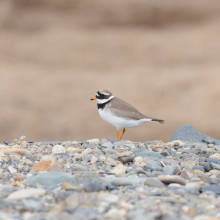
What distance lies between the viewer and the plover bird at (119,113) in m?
6.69

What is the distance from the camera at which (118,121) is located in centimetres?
667

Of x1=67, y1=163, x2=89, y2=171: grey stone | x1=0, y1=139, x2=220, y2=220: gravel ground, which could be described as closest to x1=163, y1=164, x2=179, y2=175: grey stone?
x1=0, y1=139, x2=220, y2=220: gravel ground

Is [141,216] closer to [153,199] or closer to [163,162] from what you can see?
[153,199]

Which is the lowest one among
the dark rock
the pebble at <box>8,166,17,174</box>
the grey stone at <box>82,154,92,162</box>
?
the pebble at <box>8,166,17,174</box>

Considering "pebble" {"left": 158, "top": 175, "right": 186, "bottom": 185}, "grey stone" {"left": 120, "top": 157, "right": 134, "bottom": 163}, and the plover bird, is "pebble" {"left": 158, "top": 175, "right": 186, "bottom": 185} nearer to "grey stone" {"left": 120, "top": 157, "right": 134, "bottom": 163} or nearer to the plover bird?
"grey stone" {"left": 120, "top": 157, "right": 134, "bottom": 163}

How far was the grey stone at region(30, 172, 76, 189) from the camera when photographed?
360 cm

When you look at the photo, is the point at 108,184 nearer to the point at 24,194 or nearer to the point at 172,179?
the point at 172,179

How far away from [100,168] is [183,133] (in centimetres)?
402

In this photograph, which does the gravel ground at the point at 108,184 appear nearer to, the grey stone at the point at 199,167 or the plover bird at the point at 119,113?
the grey stone at the point at 199,167

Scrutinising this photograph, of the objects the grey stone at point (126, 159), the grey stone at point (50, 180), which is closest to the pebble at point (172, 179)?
the grey stone at point (50, 180)

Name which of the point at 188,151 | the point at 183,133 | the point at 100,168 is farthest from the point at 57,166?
the point at 183,133

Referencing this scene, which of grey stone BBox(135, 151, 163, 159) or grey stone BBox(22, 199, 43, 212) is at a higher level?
grey stone BBox(22, 199, 43, 212)

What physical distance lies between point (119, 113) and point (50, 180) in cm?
328

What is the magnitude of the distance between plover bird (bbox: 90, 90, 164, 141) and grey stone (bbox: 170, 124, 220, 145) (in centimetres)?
150
